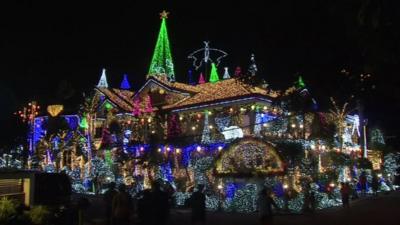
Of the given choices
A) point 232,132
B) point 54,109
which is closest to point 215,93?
point 232,132

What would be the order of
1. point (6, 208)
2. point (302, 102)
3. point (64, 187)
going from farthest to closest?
1. point (64, 187)
2. point (6, 208)
3. point (302, 102)

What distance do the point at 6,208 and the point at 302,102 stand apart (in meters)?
6.61

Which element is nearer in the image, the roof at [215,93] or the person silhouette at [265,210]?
the person silhouette at [265,210]

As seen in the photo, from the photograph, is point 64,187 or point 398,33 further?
point 64,187

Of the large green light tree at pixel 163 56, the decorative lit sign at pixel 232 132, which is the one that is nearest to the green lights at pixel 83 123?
the large green light tree at pixel 163 56

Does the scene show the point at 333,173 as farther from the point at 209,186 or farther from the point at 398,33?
the point at 398,33

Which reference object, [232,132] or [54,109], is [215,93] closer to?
[232,132]

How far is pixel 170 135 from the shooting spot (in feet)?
91.3

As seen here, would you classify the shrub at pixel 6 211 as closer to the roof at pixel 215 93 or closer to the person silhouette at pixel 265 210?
the person silhouette at pixel 265 210

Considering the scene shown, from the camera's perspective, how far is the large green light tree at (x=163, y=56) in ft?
113

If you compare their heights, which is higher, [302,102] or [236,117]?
[236,117]

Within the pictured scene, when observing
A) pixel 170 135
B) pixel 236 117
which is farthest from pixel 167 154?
pixel 236 117

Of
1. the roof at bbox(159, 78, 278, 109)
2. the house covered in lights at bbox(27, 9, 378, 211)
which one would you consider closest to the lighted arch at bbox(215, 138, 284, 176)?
the house covered in lights at bbox(27, 9, 378, 211)

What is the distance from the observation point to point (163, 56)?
35344 mm
